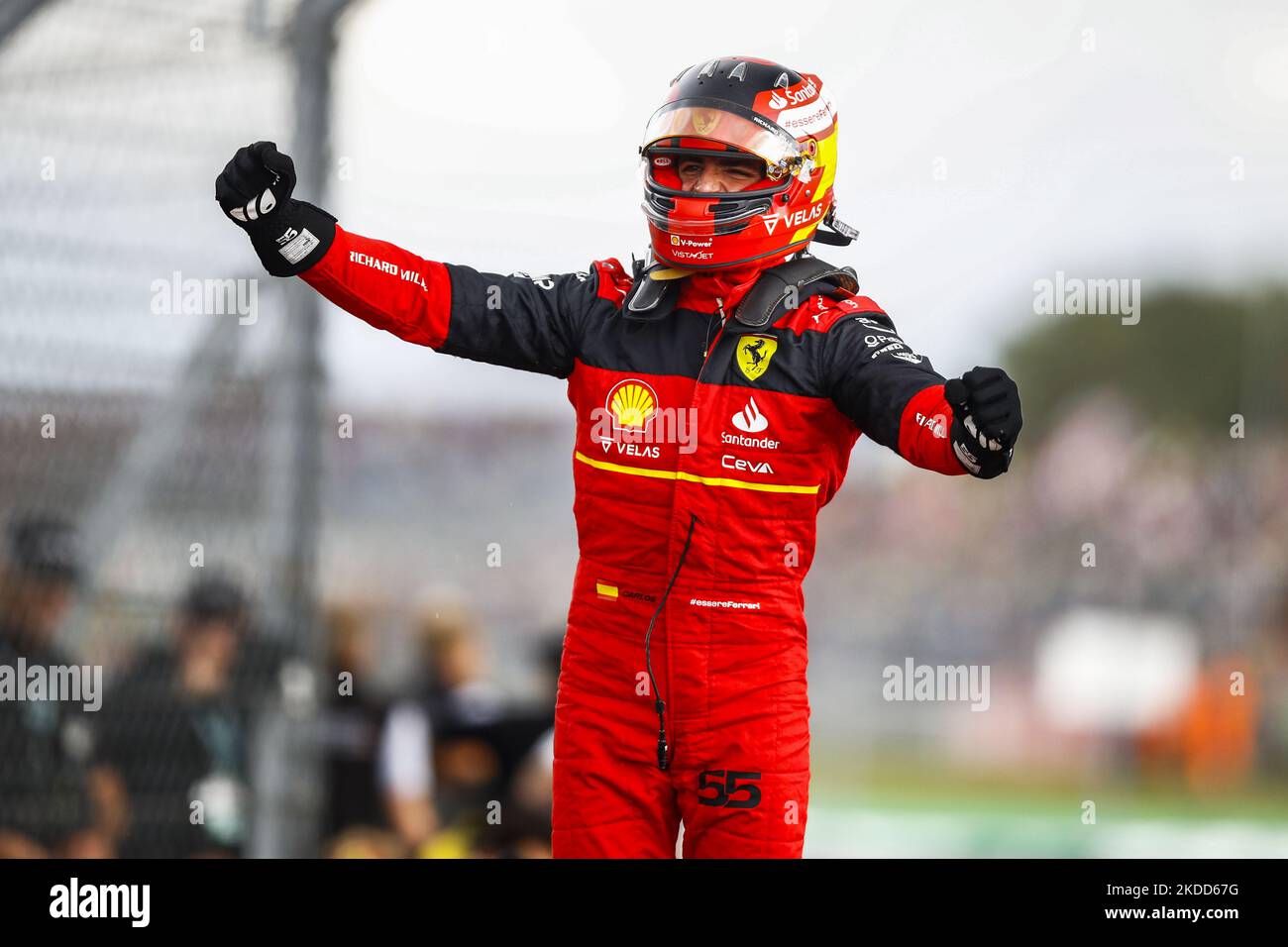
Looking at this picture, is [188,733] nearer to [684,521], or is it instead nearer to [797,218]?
[684,521]

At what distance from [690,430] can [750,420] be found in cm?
12

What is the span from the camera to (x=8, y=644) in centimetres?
454

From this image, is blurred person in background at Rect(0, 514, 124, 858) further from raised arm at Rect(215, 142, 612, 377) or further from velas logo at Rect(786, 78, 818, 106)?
velas logo at Rect(786, 78, 818, 106)

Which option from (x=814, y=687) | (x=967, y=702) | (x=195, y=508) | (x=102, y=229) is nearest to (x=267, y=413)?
(x=195, y=508)

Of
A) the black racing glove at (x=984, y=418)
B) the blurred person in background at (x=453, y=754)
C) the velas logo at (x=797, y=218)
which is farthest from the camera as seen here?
the blurred person in background at (x=453, y=754)

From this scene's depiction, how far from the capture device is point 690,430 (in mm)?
3061

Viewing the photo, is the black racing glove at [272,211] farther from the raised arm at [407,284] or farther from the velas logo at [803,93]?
the velas logo at [803,93]

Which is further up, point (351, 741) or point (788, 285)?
point (788, 285)

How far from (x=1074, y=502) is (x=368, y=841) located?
19.2 feet

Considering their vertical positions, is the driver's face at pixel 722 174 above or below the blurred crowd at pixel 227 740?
above

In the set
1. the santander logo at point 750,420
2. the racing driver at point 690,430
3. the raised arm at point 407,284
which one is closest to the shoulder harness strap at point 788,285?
the racing driver at point 690,430

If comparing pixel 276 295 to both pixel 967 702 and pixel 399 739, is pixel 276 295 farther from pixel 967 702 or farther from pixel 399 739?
pixel 967 702
